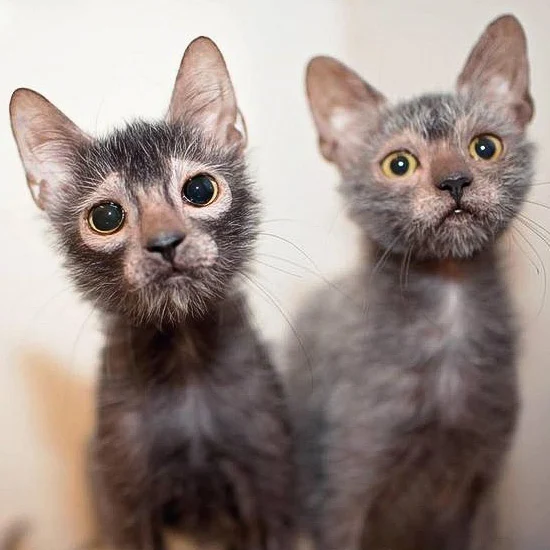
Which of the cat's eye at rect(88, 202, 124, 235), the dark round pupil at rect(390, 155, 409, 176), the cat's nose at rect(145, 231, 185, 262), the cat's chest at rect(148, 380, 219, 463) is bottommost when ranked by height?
the cat's chest at rect(148, 380, 219, 463)

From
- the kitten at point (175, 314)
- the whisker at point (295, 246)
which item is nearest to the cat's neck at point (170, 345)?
the kitten at point (175, 314)

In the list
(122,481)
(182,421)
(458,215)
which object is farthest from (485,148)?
(122,481)

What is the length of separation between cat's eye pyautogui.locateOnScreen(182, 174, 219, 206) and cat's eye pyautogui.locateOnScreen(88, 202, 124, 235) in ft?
0.28

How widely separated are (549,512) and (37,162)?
3.00 feet

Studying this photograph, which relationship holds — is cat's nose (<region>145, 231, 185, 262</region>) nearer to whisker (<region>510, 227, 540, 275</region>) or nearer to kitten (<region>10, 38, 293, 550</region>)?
kitten (<region>10, 38, 293, 550</region>)

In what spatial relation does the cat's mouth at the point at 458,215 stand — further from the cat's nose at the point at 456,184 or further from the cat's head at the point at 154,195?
the cat's head at the point at 154,195

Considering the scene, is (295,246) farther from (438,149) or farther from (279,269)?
(438,149)

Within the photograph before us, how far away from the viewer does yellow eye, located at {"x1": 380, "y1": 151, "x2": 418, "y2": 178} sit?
44.1 inches

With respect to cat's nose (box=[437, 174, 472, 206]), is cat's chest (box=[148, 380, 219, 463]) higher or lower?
lower

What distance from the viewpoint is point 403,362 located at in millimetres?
1189

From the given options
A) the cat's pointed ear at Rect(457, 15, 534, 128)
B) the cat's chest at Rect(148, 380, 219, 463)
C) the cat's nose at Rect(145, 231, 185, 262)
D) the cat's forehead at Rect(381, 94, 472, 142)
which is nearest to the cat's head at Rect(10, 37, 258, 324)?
the cat's nose at Rect(145, 231, 185, 262)

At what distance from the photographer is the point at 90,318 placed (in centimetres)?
115

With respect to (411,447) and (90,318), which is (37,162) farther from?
(411,447)

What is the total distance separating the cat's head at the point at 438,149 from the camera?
1087 mm
